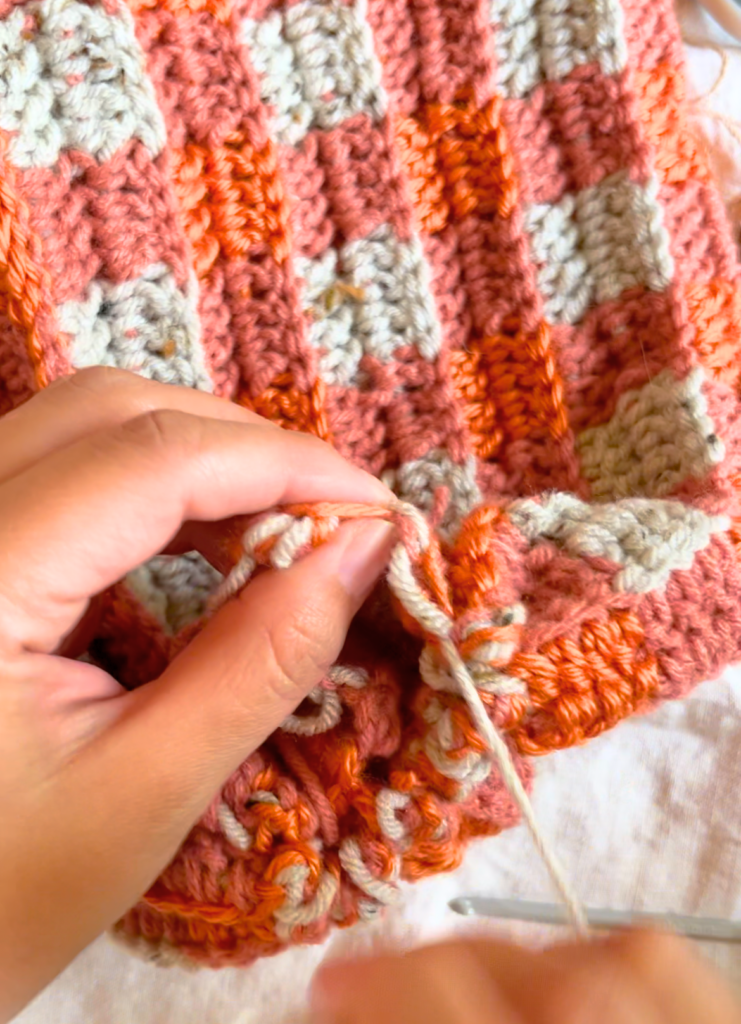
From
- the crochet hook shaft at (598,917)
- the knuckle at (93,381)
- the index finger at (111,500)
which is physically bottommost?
the crochet hook shaft at (598,917)

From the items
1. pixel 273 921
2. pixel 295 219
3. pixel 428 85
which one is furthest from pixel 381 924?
pixel 428 85

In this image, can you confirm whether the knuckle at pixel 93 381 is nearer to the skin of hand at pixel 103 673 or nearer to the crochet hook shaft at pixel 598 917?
the skin of hand at pixel 103 673

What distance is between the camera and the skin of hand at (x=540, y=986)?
436 millimetres

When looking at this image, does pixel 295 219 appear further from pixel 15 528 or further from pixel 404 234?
pixel 15 528

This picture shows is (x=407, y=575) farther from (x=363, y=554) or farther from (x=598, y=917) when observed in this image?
(x=598, y=917)

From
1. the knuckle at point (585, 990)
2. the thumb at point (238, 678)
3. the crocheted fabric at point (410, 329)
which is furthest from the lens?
the crocheted fabric at point (410, 329)

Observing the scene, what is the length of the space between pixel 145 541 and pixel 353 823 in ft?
0.89

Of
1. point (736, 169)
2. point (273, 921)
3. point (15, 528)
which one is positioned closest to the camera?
point (15, 528)

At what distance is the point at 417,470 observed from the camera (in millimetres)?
752

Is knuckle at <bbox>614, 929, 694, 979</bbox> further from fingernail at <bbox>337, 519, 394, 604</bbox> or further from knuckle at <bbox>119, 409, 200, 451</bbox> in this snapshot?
knuckle at <bbox>119, 409, 200, 451</bbox>

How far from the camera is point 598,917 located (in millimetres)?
710

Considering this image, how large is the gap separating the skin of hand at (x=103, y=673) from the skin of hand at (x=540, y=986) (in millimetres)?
154

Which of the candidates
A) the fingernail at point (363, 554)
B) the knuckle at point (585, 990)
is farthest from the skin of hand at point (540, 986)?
the fingernail at point (363, 554)

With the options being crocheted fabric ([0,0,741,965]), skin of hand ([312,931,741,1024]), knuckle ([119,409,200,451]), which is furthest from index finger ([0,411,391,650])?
skin of hand ([312,931,741,1024])
